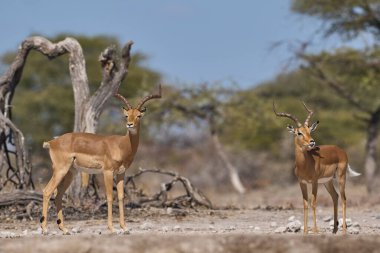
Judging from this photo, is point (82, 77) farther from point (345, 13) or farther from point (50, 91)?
point (50, 91)

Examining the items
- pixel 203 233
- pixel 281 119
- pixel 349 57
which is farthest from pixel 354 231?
pixel 281 119

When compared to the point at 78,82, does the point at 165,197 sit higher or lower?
lower

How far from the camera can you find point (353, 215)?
50.6 ft

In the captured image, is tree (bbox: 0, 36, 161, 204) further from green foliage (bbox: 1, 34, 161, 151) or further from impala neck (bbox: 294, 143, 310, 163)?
green foliage (bbox: 1, 34, 161, 151)

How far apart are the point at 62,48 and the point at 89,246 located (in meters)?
7.72

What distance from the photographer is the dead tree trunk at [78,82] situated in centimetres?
1521

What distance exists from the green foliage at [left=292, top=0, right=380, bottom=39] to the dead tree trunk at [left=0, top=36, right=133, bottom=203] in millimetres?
12976

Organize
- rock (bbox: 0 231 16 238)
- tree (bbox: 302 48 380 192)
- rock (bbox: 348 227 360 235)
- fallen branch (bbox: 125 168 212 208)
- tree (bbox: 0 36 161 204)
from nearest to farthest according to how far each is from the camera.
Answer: rock (bbox: 0 231 16 238)
rock (bbox: 348 227 360 235)
tree (bbox: 0 36 161 204)
fallen branch (bbox: 125 168 212 208)
tree (bbox: 302 48 380 192)

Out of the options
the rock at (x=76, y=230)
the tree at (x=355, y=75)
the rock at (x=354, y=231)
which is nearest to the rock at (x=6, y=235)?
the rock at (x=76, y=230)

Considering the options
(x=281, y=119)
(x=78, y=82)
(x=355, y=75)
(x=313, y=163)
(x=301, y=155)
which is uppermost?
(x=355, y=75)

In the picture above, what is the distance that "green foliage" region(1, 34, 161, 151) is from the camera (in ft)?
129

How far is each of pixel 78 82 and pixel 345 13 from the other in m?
14.1

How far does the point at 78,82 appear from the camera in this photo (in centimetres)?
1571

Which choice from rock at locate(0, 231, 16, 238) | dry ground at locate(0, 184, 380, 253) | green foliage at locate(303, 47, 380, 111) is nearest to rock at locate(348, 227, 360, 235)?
dry ground at locate(0, 184, 380, 253)
